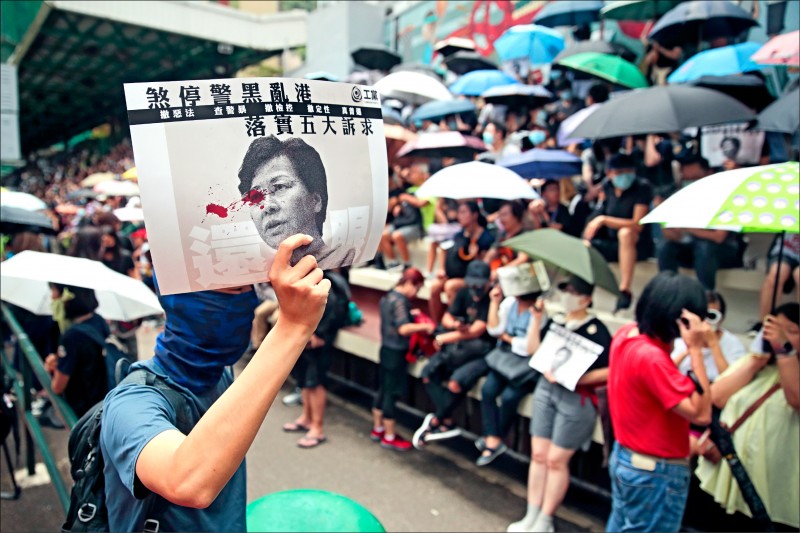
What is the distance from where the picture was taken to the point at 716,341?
12.4ft

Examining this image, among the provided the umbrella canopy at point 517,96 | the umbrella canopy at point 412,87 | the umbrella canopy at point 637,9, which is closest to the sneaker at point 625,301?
the umbrella canopy at point 412,87

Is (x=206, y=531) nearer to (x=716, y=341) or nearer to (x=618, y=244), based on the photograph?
(x=716, y=341)

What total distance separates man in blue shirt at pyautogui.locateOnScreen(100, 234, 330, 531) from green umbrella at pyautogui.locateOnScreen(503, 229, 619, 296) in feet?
8.69

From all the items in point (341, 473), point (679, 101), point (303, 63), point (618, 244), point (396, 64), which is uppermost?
point (303, 63)

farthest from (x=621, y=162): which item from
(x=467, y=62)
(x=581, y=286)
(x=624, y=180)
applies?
(x=467, y=62)

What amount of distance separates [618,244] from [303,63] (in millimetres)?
15245

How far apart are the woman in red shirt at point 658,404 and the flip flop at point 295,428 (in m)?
3.73

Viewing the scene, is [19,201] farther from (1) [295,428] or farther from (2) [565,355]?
(2) [565,355]

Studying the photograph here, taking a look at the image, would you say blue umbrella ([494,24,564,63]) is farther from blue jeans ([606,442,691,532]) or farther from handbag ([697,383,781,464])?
blue jeans ([606,442,691,532])

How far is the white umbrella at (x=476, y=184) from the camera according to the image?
4.73m

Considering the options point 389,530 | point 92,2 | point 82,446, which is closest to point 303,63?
point 92,2

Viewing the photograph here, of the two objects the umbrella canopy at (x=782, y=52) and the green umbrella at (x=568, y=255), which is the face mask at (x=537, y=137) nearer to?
the umbrella canopy at (x=782, y=52)

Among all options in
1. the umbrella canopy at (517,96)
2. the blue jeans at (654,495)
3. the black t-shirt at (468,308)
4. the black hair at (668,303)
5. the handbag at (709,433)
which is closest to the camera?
the black hair at (668,303)

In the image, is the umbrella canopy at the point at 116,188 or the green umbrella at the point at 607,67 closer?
the green umbrella at the point at 607,67
